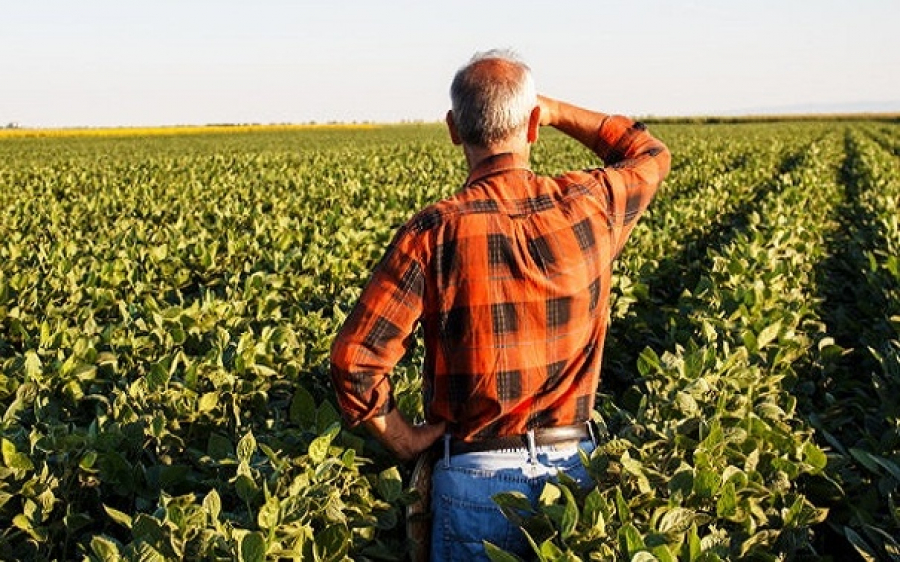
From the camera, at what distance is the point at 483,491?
2459 millimetres

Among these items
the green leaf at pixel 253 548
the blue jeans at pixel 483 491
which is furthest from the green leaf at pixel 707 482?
the green leaf at pixel 253 548

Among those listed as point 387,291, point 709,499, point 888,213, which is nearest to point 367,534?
point 387,291

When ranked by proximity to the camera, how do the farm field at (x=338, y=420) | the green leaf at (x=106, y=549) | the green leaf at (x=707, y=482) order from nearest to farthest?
1. the green leaf at (x=106, y=549)
2. the farm field at (x=338, y=420)
3. the green leaf at (x=707, y=482)

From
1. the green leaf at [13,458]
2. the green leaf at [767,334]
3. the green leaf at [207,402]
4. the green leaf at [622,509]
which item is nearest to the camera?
the green leaf at [622,509]

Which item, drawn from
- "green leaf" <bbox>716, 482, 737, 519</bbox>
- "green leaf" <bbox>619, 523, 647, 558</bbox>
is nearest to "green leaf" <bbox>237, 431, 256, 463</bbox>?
"green leaf" <bbox>619, 523, 647, 558</bbox>

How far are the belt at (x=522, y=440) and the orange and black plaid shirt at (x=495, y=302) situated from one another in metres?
0.02

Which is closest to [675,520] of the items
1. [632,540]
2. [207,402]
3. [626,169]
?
[632,540]

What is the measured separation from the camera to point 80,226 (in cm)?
1249

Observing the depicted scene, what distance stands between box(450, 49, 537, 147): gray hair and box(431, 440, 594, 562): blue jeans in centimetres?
92

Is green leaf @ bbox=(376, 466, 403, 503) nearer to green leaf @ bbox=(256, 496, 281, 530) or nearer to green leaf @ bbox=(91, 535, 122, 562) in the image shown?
green leaf @ bbox=(256, 496, 281, 530)

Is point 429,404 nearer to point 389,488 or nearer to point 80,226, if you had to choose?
point 389,488

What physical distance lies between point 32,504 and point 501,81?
77.0 inches

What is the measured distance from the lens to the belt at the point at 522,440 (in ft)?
8.12

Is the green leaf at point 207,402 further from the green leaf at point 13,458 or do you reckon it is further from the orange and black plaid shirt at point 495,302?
the orange and black plaid shirt at point 495,302
